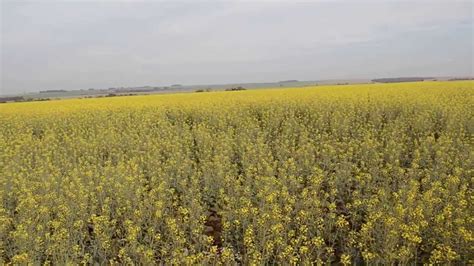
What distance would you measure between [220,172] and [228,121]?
6.96m

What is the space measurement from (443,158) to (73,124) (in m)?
13.2

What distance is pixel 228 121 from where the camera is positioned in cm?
1452

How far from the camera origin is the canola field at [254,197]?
4922 millimetres

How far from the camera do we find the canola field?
492cm

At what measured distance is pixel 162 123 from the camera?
1423 cm

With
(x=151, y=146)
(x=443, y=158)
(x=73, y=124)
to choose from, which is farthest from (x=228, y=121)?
(x=443, y=158)

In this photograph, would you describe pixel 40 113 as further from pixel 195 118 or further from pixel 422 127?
pixel 422 127

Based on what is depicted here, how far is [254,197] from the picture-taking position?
707cm

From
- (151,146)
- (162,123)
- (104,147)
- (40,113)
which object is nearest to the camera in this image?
(151,146)

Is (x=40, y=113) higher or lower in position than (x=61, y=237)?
higher

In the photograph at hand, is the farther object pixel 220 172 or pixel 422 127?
pixel 422 127

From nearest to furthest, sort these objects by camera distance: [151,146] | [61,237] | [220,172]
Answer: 1. [61,237]
2. [220,172]
3. [151,146]

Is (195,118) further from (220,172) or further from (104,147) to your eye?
(220,172)

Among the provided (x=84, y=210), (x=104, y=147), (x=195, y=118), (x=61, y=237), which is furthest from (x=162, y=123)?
(x=61, y=237)
